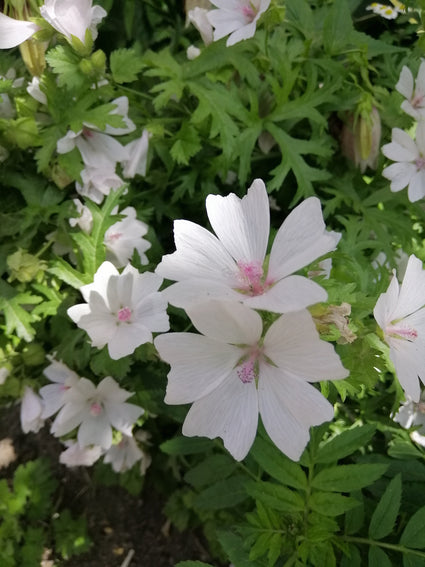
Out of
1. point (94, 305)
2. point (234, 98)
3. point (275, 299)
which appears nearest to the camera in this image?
point (275, 299)

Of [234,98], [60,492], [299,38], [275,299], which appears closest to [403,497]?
[275,299]

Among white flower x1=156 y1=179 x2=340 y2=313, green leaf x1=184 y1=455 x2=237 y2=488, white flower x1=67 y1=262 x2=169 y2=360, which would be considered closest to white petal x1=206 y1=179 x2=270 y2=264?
white flower x1=156 y1=179 x2=340 y2=313

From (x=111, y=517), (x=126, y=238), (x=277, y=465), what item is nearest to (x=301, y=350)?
(x=277, y=465)

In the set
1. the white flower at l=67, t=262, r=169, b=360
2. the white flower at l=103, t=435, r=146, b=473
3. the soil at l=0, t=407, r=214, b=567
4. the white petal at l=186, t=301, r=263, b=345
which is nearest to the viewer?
the white petal at l=186, t=301, r=263, b=345

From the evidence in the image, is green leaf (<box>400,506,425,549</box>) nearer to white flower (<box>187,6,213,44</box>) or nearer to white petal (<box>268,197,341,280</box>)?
white petal (<box>268,197,341,280</box>)

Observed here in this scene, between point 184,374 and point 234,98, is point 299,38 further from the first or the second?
point 184,374

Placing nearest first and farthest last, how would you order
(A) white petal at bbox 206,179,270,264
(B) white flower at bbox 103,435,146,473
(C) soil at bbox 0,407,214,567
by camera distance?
(A) white petal at bbox 206,179,270,264, (B) white flower at bbox 103,435,146,473, (C) soil at bbox 0,407,214,567
